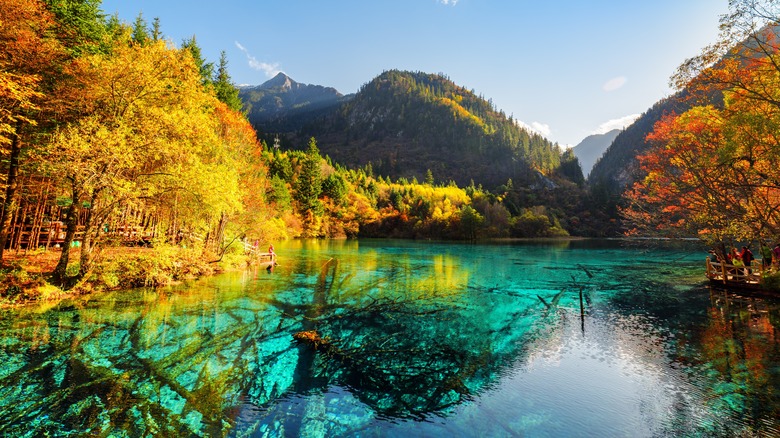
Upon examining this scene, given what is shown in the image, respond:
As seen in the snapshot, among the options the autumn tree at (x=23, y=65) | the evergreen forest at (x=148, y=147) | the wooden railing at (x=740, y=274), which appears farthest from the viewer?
the wooden railing at (x=740, y=274)

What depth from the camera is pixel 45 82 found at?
1650cm

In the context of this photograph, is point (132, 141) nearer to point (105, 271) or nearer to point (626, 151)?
point (105, 271)

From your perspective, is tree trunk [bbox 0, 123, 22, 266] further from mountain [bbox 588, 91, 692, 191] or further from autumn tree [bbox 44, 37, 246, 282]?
mountain [bbox 588, 91, 692, 191]

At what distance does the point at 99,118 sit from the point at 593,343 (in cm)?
2451

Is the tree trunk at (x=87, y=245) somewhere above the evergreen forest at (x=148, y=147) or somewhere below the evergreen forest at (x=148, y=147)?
below

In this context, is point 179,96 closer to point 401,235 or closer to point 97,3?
point 97,3

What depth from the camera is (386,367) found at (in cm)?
1017

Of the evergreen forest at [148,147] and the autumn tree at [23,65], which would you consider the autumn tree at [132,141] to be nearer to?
the evergreen forest at [148,147]

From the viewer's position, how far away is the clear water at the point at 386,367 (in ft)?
23.8

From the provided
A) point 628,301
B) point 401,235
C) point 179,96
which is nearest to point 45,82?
point 179,96

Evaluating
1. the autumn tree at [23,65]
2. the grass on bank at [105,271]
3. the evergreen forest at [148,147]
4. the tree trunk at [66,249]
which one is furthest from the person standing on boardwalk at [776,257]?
the tree trunk at [66,249]

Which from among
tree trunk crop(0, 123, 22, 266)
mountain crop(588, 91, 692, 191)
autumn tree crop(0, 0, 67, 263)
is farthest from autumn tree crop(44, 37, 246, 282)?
mountain crop(588, 91, 692, 191)

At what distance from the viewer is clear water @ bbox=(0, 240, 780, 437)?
23.8 feet

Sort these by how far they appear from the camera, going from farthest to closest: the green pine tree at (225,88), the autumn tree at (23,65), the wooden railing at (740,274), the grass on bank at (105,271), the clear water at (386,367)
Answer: the green pine tree at (225,88)
the wooden railing at (740,274)
the grass on bank at (105,271)
the autumn tree at (23,65)
the clear water at (386,367)
